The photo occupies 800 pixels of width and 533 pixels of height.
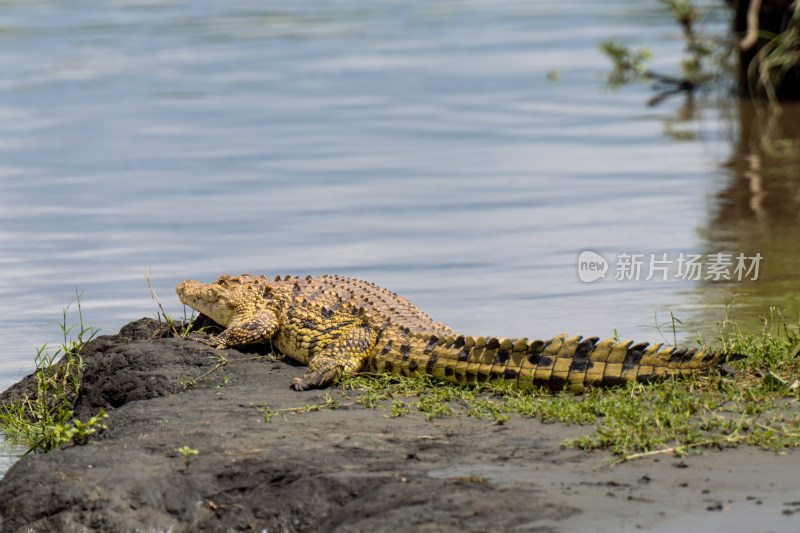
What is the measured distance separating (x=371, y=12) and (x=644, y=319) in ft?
82.8

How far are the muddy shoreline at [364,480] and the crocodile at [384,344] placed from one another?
56 centimetres

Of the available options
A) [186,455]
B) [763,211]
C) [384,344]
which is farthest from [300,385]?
[763,211]

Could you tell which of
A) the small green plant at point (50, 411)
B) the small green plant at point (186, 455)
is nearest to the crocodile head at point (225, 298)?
the small green plant at point (50, 411)

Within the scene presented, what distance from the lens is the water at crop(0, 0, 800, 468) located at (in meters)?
9.29

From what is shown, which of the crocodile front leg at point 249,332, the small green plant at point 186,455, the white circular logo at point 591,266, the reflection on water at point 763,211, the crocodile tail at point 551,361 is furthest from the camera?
the white circular logo at point 591,266

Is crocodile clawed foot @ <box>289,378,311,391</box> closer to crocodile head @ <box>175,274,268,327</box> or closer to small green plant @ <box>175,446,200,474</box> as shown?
crocodile head @ <box>175,274,268,327</box>

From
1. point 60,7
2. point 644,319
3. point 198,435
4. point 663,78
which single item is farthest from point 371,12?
point 198,435

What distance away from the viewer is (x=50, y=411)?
6605mm

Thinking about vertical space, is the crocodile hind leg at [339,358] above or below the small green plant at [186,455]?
above

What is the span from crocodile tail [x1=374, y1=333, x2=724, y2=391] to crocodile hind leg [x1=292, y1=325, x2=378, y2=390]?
0.29m

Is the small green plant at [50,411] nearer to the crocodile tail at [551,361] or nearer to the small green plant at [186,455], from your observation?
the small green plant at [186,455]

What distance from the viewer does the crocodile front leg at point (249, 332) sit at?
7.14 metres

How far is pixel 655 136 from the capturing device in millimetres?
15914

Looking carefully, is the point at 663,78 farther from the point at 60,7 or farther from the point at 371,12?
the point at 60,7
